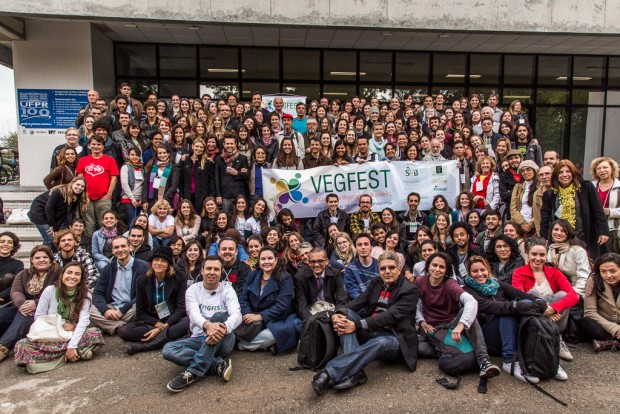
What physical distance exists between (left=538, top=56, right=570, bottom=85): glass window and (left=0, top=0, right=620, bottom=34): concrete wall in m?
3.85

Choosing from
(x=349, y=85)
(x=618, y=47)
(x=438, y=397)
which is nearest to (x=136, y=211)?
(x=438, y=397)

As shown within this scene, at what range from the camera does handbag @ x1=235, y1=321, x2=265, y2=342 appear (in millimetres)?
5203

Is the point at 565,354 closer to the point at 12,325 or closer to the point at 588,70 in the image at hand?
the point at 12,325

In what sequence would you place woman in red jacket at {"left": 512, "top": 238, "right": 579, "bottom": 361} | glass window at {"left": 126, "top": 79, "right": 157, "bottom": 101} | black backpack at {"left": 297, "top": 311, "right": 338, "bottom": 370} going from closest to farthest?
1. black backpack at {"left": 297, "top": 311, "right": 338, "bottom": 370}
2. woman in red jacket at {"left": 512, "top": 238, "right": 579, "bottom": 361}
3. glass window at {"left": 126, "top": 79, "right": 157, "bottom": 101}

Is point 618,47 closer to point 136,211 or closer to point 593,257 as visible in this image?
point 593,257

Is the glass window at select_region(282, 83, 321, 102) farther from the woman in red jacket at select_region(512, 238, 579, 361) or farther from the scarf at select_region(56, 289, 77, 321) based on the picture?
the scarf at select_region(56, 289, 77, 321)

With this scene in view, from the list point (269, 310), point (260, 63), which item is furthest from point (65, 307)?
point (260, 63)

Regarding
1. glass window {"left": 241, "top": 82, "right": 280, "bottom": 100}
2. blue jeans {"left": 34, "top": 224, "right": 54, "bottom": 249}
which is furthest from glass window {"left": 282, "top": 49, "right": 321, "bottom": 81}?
blue jeans {"left": 34, "top": 224, "right": 54, "bottom": 249}

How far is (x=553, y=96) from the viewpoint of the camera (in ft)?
47.9

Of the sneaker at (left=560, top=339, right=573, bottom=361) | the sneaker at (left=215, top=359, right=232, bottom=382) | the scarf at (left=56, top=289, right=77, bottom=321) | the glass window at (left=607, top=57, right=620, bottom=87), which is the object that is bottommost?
the sneaker at (left=215, top=359, right=232, bottom=382)

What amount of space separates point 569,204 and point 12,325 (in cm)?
683

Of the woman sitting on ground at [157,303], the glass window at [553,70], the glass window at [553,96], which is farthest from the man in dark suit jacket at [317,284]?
the glass window at [553,70]

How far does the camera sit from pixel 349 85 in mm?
14125

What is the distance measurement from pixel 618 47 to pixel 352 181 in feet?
32.4
